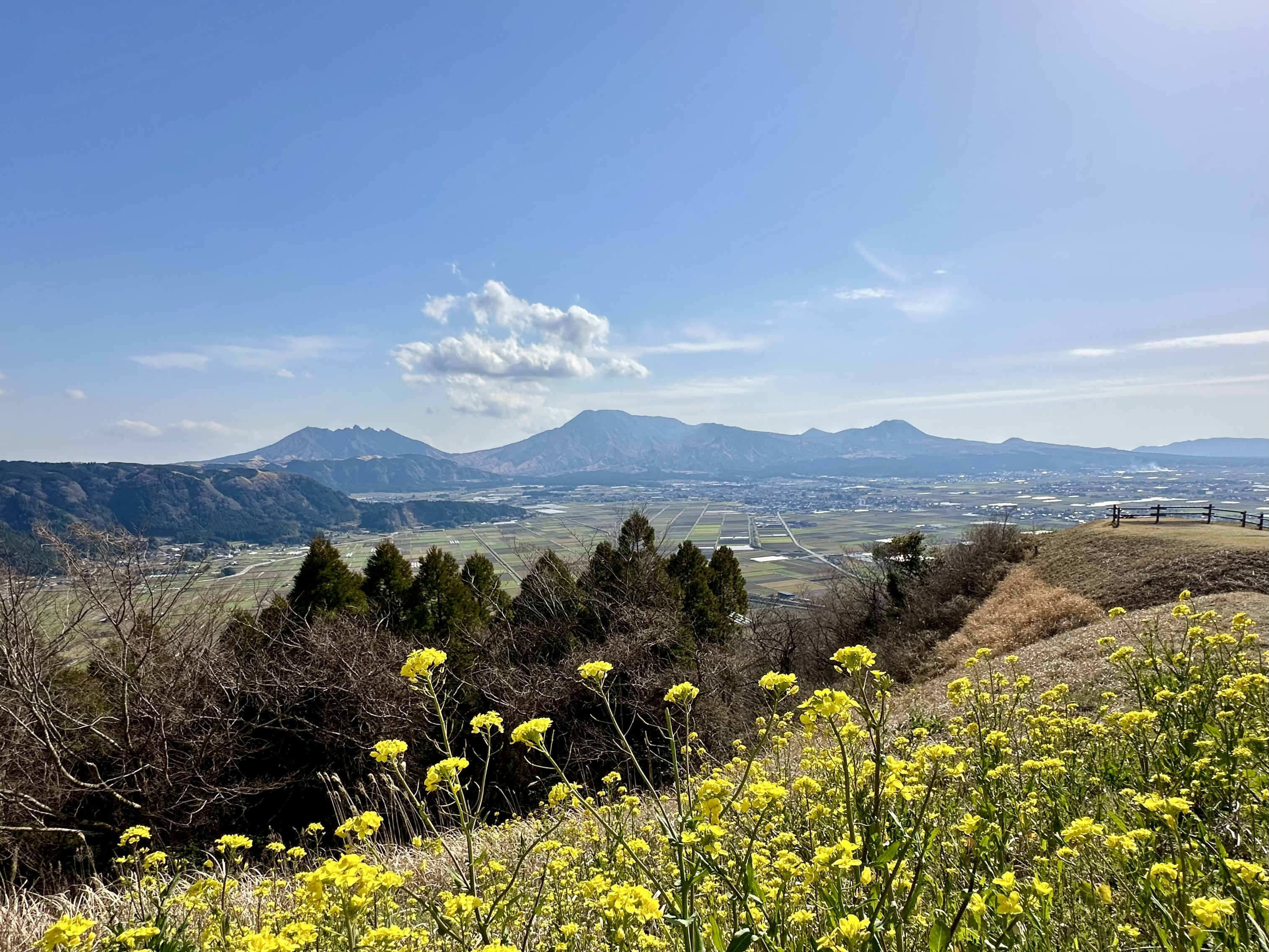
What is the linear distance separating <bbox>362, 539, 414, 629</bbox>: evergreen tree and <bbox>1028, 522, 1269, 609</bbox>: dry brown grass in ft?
67.2

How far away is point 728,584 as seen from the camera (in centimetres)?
2362

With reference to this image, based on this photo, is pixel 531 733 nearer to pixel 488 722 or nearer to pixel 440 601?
pixel 488 722

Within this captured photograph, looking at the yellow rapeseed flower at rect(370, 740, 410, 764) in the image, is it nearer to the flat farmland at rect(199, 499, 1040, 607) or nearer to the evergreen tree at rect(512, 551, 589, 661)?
the evergreen tree at rect(512, 551, 589, 661)

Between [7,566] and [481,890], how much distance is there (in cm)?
1124

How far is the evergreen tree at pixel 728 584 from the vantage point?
2317cm

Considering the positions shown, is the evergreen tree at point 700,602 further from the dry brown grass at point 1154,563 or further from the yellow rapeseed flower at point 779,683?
the yellow rapeseed flower at point 779,683

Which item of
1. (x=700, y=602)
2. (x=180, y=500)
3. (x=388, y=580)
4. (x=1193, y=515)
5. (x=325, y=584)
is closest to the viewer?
(x=325, y=584)

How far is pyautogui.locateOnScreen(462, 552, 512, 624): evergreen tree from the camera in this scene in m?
20.5

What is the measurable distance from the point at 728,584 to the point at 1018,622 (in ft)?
31.3

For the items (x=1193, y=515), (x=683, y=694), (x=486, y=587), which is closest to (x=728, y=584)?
(x=486, y=587)

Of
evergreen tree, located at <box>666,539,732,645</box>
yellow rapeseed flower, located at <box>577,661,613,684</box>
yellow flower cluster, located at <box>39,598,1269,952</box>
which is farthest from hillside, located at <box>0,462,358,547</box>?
yellow rapeseed flower, located at <box>577,661,613,684</box>

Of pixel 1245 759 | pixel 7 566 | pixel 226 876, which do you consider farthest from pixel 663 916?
pixel 7 566

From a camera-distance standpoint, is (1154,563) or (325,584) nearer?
(325,584)

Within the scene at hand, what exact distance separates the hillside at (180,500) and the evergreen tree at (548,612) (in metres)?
59.2
